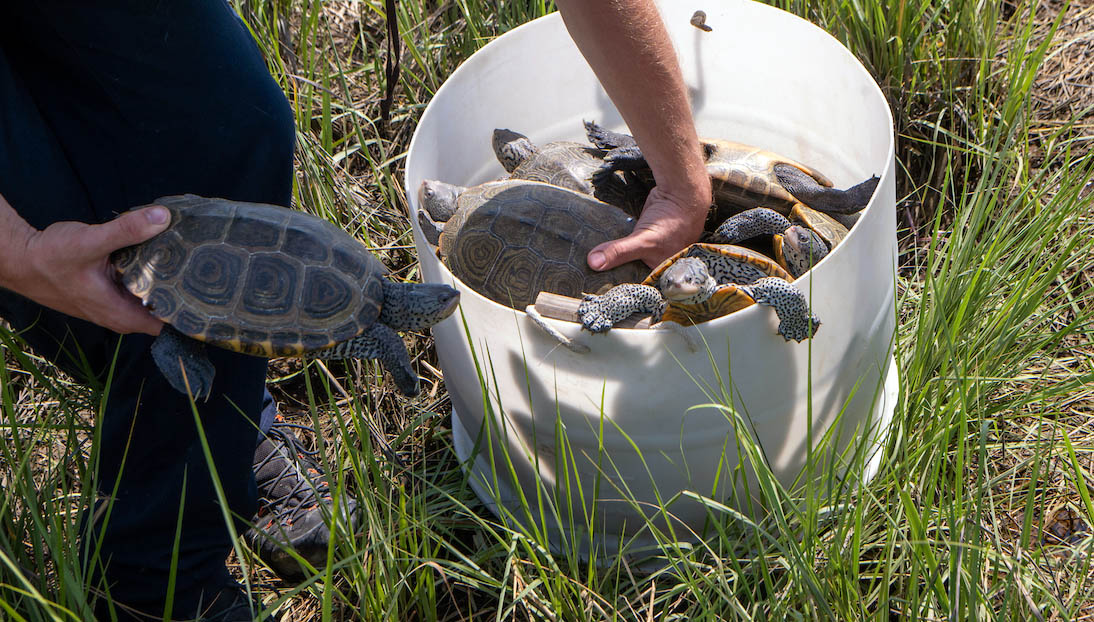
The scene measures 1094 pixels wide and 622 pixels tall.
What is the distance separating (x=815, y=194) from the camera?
6.89ft

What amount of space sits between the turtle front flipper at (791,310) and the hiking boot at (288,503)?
1024mm

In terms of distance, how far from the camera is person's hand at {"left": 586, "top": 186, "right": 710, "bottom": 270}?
192cm

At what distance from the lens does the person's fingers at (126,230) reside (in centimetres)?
136

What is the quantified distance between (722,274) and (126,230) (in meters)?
1.16

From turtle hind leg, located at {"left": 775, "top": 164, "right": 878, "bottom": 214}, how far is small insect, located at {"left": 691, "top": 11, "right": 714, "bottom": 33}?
16.4 inches

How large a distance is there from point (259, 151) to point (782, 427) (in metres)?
1.16

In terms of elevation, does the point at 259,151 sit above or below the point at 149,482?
above

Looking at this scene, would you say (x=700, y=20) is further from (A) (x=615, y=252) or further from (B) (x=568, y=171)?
(A) (x=615, y=252)

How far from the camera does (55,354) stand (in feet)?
5.69

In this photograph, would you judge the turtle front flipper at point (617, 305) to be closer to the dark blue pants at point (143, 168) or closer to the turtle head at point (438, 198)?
the turtle head at point (438, 198)

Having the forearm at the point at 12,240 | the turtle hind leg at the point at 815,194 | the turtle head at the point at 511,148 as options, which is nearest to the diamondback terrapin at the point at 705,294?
the turtle hind leg at the point at 815,194

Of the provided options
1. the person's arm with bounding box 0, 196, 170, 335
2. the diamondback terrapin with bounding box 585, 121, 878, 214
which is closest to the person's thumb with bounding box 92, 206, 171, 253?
the person's arm with bounding box 0, 196, 170, 335

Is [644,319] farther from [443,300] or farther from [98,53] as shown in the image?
[98,53]

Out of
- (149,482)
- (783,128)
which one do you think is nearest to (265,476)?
(149,482)
